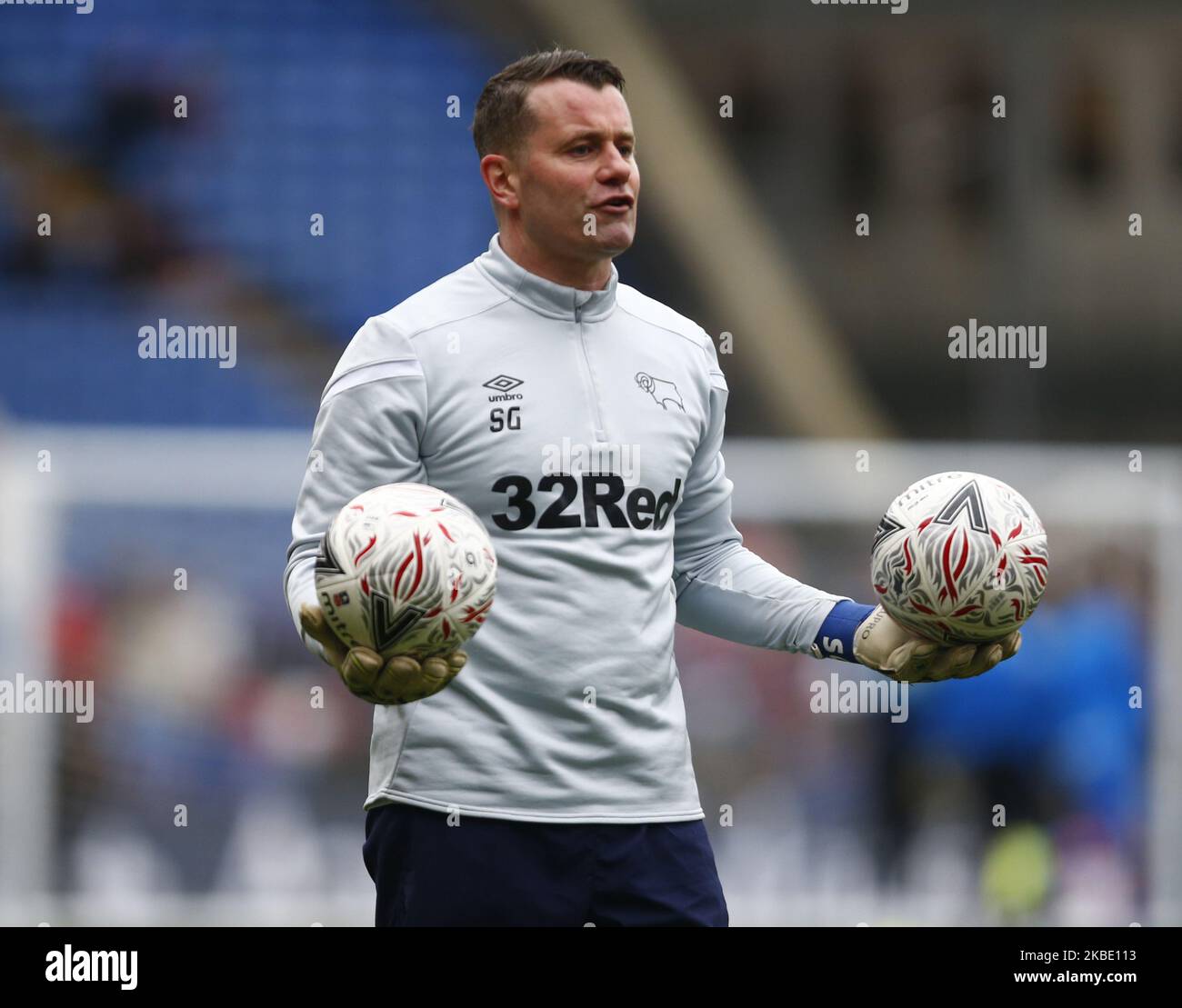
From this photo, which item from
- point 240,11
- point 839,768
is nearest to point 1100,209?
point 240,11

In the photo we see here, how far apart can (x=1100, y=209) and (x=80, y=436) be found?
27.9 ft

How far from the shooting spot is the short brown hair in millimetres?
3113

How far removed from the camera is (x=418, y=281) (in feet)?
37.1

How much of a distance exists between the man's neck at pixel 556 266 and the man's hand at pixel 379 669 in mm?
729

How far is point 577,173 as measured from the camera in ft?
10.1

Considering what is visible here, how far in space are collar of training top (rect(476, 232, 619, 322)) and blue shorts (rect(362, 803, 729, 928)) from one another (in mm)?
Answer: 874

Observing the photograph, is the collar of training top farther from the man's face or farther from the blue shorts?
the blue shorts

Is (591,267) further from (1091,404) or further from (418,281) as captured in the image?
(1091,404)

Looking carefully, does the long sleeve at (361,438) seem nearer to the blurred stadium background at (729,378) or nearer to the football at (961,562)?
the football at (961,562)

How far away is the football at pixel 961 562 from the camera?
2.90 meters
